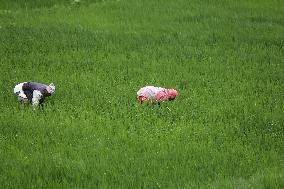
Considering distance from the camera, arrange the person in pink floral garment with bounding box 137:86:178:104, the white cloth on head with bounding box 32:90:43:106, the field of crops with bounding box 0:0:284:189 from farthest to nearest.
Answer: the person in pink floral garment with bounding box 137:86:178:104 < the white cloth on head with bounding box 32:90:43:106 < the field of crops with bounding box 0:0:284:189

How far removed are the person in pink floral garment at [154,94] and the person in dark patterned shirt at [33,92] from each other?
1.19 meters

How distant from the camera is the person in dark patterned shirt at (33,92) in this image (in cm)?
616

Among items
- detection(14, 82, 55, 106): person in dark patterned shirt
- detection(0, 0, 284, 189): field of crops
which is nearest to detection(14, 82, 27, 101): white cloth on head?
detection(14, 82, 55, 106): person in dark patterned shirt

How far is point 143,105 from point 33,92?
1433mm

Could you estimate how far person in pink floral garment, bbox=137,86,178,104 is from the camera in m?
6.36

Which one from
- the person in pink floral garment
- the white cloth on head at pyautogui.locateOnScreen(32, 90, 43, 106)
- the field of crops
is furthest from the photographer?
the person in pink floral garment

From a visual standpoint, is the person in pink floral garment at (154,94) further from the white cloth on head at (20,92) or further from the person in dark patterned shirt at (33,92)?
the white cloth on head at (20,92)

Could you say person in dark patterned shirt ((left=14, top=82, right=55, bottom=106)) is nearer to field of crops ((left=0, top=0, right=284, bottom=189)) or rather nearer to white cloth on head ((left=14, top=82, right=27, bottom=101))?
white cloth on head ((left=14, top=82, right=27, bottom=101))

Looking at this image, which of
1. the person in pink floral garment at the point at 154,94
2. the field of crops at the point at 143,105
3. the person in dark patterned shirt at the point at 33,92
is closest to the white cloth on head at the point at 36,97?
the person in dark patterned shirt at the point at 33,92

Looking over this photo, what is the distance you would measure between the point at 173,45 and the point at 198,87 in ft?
7.89

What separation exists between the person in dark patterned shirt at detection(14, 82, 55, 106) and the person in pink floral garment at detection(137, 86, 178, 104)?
1190 millimetres

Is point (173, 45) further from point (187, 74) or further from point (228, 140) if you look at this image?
point (228, 140)

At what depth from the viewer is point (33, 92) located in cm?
615

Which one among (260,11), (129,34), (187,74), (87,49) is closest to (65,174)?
(187,74)
